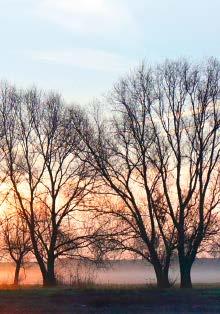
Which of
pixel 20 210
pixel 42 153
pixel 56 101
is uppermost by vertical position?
pixel 56 101

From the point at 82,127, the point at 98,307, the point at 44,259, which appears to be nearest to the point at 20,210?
the point at 44,259

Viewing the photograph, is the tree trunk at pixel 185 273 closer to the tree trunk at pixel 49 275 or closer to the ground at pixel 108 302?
the ground at pixel 108 302

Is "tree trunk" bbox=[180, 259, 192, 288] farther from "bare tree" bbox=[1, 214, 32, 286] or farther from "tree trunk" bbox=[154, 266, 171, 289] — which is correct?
"bare tree" bbox=[1, 214, 32, 286]

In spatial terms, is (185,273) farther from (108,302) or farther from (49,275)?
(108,302)

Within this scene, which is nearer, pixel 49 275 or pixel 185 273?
pixel 185 273

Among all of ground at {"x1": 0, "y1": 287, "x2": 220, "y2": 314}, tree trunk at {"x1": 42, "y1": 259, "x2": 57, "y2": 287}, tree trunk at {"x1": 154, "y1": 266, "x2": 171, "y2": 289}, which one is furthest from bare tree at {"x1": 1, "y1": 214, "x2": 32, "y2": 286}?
ground at {"x1": 0, "y1": 287, "x2": 220, "y2": 314}

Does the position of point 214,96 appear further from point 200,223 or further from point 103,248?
point 103,248

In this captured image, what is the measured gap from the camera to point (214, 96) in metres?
40.2

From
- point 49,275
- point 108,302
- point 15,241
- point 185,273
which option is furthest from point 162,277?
point 15,241

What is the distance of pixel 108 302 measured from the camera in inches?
1129

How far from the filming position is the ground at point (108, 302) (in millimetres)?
26797

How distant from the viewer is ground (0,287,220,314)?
26797 millimetres

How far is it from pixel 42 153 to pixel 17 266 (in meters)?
18.6

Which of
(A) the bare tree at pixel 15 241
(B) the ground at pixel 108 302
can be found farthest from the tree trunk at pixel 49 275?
(B) the ground at pixel 108 302
